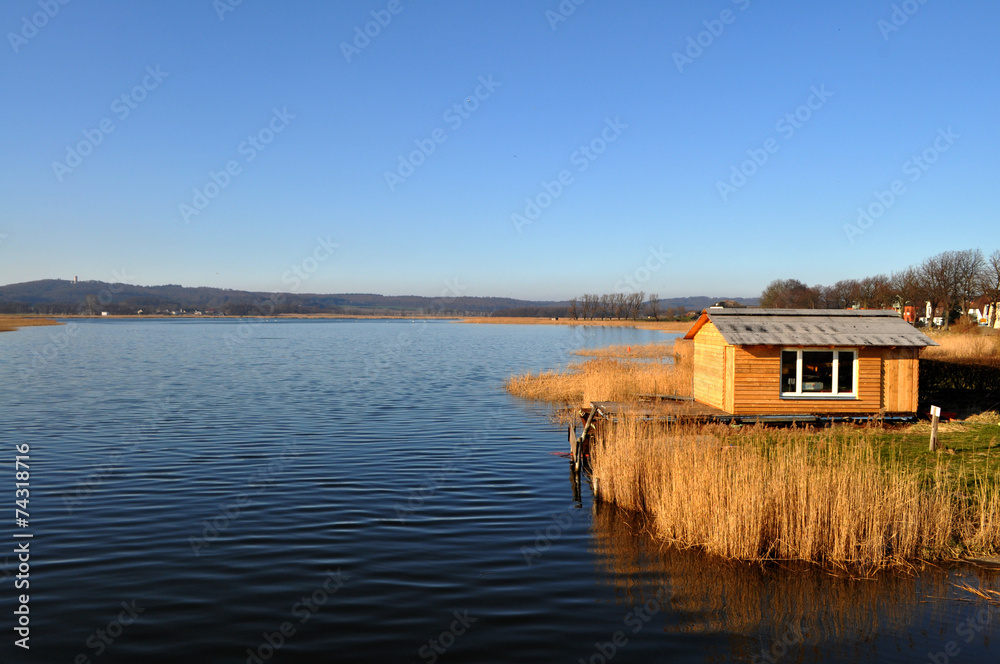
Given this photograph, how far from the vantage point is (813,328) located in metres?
20.6

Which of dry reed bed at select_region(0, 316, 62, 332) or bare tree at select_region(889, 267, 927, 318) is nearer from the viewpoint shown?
bare tree at select_region(889, 267, 927, 318)

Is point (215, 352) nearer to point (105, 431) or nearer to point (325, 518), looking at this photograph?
point (105, 431)

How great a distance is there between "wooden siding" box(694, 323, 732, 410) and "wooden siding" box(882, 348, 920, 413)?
4780 millimetres

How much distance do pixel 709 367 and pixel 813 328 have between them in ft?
11.1

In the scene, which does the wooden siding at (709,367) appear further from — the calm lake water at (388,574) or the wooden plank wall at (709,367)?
the calm lake water at (388,574)

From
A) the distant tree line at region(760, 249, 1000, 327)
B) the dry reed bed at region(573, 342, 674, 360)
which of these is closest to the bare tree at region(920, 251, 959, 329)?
the distant tree line at region(760, 249, 1000, 327)

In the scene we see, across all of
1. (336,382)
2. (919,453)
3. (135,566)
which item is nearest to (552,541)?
(135,566)

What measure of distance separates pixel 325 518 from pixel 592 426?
8.95m

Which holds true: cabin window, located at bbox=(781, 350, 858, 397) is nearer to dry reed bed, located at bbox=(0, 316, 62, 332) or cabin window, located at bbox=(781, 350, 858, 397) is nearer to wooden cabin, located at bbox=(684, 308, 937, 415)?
wooden cabin, located at bbox=(684, 308, 937, 415)

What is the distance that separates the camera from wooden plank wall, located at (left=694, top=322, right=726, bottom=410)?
21125 millimetres

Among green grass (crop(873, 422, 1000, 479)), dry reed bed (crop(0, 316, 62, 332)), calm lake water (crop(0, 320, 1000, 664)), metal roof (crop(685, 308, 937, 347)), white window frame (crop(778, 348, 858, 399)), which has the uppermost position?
metal roof (crop(685, 308, 937, 347))

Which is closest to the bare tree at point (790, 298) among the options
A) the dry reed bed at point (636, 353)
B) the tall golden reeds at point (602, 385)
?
the dry reed bed at point (636, 353)

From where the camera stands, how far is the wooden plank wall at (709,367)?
69.3 feet

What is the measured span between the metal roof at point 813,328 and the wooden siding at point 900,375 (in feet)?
1.87
